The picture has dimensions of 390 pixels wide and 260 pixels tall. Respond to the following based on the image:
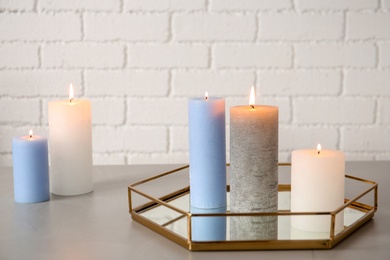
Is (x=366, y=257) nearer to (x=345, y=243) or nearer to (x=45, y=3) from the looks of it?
(x=345, y=243)

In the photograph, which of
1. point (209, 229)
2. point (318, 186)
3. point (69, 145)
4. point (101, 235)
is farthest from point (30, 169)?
point (318, 186)

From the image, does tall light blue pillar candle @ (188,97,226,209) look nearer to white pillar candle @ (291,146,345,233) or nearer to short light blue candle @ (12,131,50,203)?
white pillar candle @ (291,146,345,233)

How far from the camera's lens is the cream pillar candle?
0.83 meters

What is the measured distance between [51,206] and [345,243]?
46 cm

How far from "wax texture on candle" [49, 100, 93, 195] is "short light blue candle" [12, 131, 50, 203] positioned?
34 millimetres

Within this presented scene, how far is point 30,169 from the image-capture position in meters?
0.99

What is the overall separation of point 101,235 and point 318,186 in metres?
0.30

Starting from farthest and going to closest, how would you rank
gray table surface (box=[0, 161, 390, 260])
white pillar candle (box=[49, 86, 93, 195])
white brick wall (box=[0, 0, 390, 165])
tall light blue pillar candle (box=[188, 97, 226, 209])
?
white brick wall (box=[0, 0, 390, 165]) → white pillar candle (box=[49, 86, 93, 195]) → tall light blue pillar candle (box=[188, 97, 226, 209]) → gray table surface (box=[0, 161, 390, 260])

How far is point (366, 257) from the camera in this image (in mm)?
748

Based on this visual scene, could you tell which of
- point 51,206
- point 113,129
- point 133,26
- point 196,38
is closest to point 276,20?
point 196,38

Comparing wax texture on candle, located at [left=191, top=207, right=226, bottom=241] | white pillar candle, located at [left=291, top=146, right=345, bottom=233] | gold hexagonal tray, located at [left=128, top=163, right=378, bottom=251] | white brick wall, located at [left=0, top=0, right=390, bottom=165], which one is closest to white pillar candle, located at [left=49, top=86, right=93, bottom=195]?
gold hexagonal tray, located at [left=128, top=163, right=378, bottom=251]

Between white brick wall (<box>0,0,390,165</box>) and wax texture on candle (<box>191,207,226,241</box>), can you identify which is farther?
white brick wall (<box>0,0,390,165</box>)

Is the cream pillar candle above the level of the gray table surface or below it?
above

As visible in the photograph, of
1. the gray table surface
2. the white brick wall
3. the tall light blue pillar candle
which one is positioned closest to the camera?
the gray table surface
